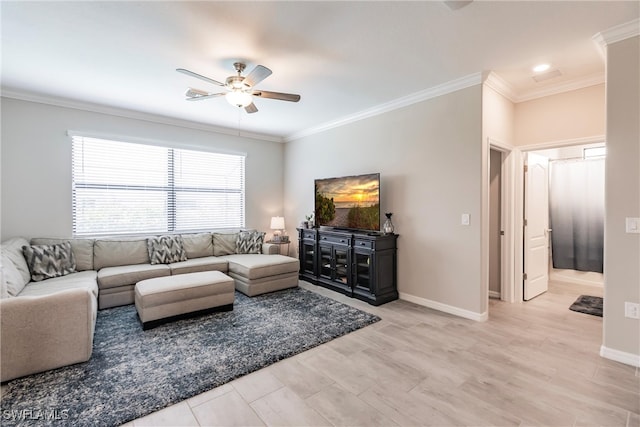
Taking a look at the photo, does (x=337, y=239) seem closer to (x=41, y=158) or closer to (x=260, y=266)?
(x=260, y=266)

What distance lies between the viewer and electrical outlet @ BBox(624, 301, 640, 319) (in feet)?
7.77

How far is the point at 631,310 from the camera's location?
94.3 inches

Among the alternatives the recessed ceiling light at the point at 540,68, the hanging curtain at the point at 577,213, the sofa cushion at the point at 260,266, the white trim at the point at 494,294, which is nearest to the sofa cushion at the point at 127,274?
the sofa cushion at the point at 260,266

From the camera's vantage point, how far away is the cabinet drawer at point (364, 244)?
3853mm

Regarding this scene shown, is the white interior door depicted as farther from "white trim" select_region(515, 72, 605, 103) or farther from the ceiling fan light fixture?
the ceiling fan light fixture

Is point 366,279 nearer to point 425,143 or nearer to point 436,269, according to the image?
point 436,269

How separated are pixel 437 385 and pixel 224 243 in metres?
3.94

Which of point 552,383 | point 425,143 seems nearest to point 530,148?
point 425,143

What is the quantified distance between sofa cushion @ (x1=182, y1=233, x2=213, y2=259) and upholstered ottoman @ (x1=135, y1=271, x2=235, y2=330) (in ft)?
4.02

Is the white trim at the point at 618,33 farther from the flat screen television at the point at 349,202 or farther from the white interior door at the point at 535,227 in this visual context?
the flat screen television at the point at 349,202

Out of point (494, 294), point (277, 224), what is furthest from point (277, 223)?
point (494, 294)

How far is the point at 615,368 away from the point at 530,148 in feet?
8.17

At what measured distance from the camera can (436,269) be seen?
3674 mm

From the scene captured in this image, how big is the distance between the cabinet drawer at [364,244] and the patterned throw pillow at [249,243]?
1.89 m
